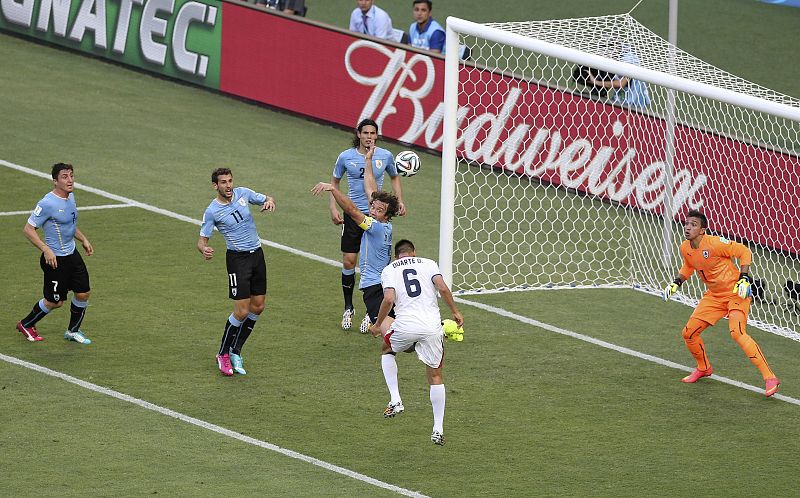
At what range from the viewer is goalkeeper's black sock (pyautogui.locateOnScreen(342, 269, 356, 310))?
16.4m

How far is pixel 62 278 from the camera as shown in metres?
15.1

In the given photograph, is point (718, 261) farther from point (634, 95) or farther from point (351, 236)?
point (634, 95)

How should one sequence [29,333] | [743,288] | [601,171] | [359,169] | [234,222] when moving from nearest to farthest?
[234,222]
[743,288]
[29,333]
[359,169]
[601,171]

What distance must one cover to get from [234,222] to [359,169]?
208cm

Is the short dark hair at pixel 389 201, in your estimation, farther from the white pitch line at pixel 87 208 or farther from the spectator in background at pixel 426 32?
the spectator in background at pixel 426 32

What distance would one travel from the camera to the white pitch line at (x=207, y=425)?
12.4m

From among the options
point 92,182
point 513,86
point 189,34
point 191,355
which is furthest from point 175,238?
point 189,34

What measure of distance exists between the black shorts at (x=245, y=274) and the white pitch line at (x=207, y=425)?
1.41 meters

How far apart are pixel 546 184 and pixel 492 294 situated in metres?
3.39

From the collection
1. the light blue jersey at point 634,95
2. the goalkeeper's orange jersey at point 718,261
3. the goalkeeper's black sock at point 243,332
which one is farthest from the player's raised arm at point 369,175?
the light blue jersey at point 634,95

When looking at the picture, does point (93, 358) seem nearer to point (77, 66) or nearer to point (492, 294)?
point (492, 294)

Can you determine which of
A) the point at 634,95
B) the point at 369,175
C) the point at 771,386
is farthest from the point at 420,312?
the point at 634,95

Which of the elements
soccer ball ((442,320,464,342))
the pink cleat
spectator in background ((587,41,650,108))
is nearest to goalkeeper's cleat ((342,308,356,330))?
the pink cleat

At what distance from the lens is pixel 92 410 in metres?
13.7
